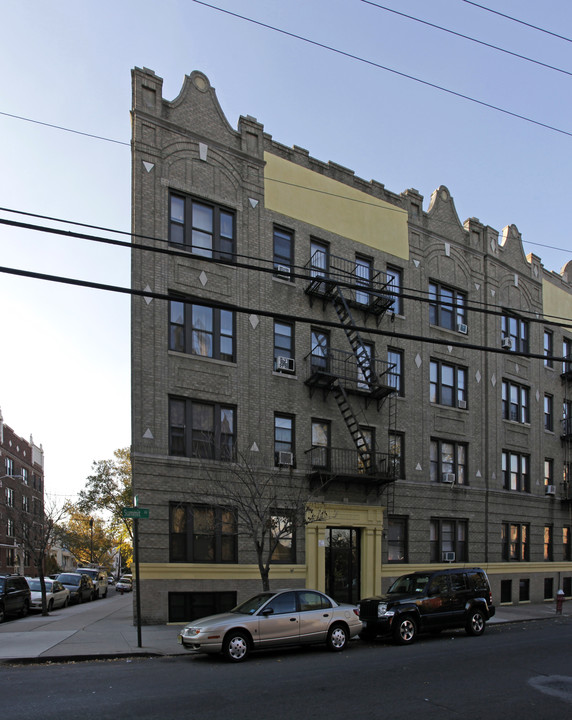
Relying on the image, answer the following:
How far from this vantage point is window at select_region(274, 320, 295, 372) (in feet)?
69.9

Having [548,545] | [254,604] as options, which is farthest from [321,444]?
[548,545]

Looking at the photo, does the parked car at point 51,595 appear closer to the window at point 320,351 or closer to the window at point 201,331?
the window at point 201,331

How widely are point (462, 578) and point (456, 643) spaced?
1.95 meters

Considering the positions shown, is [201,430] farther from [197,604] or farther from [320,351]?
[320,351]

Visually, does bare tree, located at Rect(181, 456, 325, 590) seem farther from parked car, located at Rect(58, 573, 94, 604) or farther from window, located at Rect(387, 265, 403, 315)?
parked car, located at Rect(58, 573, 94, 604)

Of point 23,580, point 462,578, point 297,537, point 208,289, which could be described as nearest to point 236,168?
point 208,289

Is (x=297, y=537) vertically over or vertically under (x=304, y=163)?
under

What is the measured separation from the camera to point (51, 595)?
26328mm

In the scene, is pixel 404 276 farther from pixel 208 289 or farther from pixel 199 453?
pixel 199 453

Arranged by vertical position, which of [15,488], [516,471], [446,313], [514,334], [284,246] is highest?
[284,246]

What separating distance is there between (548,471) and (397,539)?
11.1 meters

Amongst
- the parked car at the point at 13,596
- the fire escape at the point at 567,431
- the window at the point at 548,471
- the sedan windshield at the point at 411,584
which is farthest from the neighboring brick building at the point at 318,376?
the parked car at the point at 13,596

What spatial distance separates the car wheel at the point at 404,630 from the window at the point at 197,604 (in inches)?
234

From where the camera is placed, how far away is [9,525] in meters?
51.0
